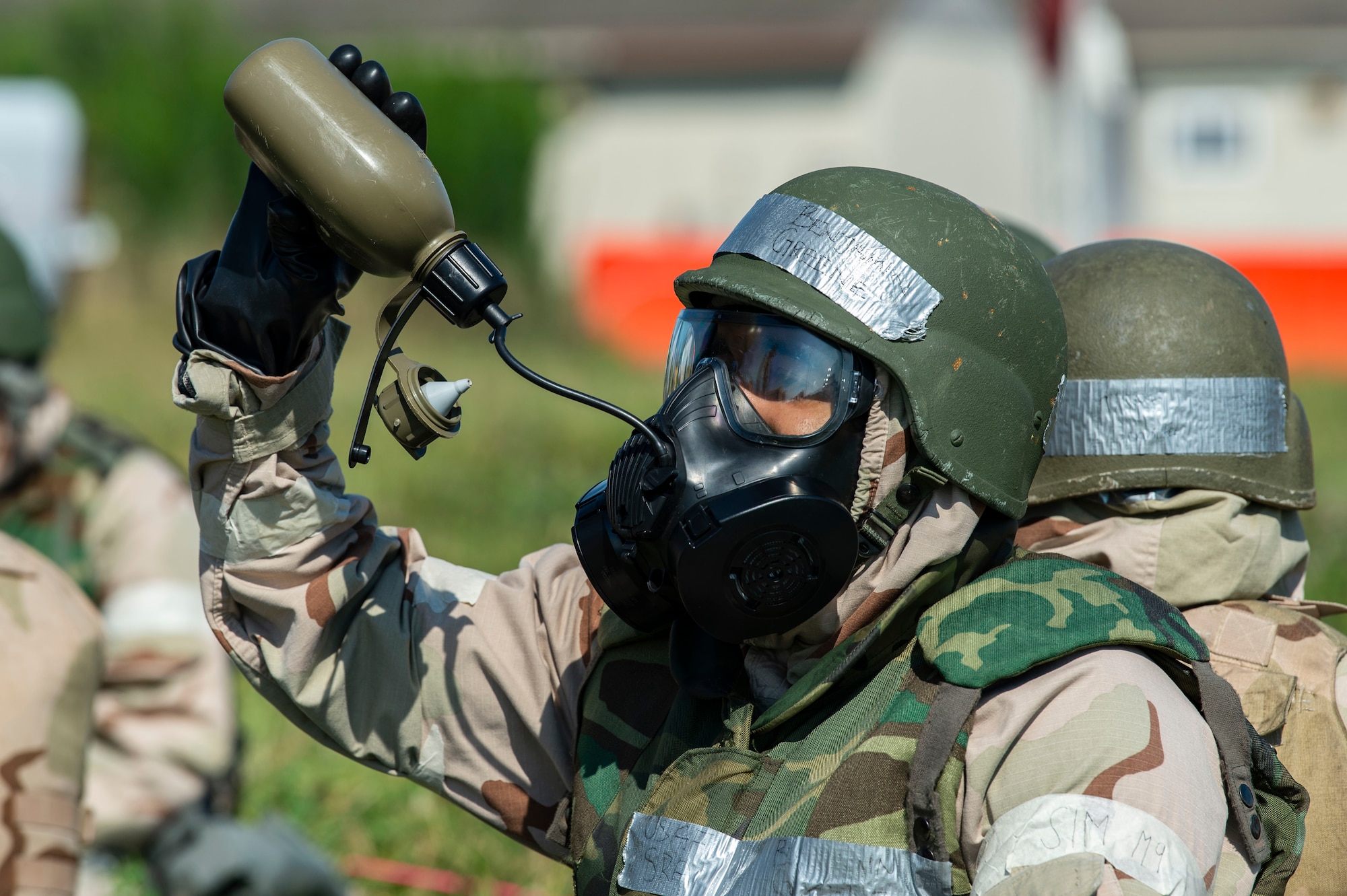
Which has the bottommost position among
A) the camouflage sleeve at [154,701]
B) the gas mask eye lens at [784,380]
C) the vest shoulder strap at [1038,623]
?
the camouflage sleeve at [154,701]

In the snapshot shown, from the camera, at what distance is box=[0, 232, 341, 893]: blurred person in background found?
4.20 meters

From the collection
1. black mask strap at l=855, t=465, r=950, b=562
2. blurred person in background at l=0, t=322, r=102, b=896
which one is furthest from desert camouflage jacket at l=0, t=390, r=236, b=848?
black mask strap at l=855, t=465, r=950, b=562

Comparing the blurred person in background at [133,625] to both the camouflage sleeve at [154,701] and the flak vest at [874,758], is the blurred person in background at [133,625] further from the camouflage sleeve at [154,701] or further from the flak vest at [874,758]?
the flak vest at [874,758]

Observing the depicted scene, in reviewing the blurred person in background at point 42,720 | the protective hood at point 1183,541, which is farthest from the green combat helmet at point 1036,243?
the blurred person in background at point 42,720

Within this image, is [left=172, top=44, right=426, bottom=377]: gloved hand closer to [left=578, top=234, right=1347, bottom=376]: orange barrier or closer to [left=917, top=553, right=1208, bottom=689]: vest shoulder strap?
[left=917, top=553, right=1208, bottom=689]: vest shoulder strap

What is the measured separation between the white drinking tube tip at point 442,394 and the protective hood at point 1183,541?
42.3 inches

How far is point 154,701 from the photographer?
4.23 m

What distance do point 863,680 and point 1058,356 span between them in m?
0.61

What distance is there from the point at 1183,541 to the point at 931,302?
74cm

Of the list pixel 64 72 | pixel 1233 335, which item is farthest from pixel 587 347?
pixel 1233 335

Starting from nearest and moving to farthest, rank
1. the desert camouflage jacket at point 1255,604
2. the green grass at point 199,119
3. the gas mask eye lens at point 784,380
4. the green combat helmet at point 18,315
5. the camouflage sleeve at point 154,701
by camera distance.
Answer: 1. the gas mask eye lens at point 784,380
2. the desert camouflage jacket at point 1255,604
3. the camouflage sleeve at point 154,701
4. the green combat helmet at point 18,315
5. the green grass at point 199,119

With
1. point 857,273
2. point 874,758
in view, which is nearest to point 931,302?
point 857,273

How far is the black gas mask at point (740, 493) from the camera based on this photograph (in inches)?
80.0

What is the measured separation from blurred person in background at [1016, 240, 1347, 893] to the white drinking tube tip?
1180mm
